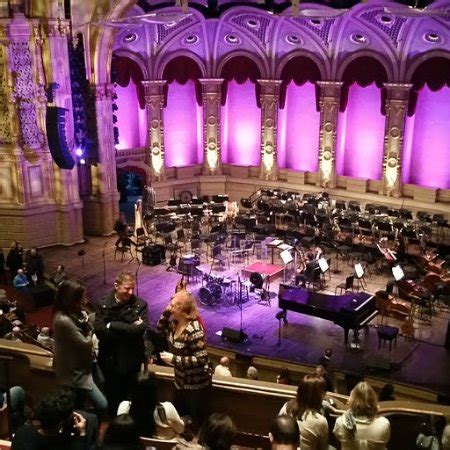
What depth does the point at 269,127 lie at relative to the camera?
77.8ft

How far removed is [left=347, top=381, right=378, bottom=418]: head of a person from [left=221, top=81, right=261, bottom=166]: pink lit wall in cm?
2051

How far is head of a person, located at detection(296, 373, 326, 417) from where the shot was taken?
14.8 feet

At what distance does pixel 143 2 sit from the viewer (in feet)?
67.9

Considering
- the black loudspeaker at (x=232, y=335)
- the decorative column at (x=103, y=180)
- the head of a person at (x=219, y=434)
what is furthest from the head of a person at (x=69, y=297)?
the decorative column at (x=103, y=180)

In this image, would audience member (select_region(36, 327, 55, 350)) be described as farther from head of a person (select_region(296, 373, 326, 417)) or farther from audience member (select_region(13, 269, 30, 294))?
head of a person (select_region(296, 373, 326, 417))

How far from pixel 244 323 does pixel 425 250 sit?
589cm

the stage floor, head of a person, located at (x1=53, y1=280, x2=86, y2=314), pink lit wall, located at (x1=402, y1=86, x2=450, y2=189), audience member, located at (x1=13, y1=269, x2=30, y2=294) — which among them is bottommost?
the stage floor

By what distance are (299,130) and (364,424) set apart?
2022 centimetres

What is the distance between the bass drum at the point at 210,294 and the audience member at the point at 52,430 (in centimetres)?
1084

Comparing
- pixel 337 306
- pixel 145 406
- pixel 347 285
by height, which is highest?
pixel 145 406

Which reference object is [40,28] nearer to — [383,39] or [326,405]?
[383,39]

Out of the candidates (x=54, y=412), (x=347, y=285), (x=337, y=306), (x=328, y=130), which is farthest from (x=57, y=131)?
(x=54, y=412)

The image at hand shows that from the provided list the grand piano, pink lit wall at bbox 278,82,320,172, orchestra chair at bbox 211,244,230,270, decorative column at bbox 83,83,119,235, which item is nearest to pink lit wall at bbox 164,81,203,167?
→ pink lit wall at bbox 278,82,320,172

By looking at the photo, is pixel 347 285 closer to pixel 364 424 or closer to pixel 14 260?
pixel 14 260
